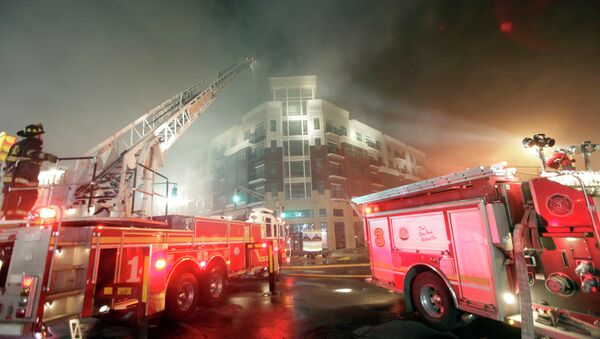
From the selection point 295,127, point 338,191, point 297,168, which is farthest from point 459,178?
point 295,127

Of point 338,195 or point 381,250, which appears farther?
point 338,195

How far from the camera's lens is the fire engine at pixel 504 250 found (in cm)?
375

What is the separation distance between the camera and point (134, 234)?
518 centimetres

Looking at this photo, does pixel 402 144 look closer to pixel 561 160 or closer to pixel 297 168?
pixel 297 168

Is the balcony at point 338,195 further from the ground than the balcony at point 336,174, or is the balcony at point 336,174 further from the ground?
the balcony at point 336,174

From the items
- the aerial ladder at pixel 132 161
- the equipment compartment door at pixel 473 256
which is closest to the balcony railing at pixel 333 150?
the aerial ladder at pixel 132 161

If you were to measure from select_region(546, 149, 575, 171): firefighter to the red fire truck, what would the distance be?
98cm

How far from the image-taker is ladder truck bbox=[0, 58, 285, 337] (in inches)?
151

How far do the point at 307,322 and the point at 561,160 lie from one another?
20.2ft

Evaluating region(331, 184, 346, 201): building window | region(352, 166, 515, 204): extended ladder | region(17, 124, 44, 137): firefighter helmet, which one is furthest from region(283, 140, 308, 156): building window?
region(352, 166, 515, 204): extended ladder

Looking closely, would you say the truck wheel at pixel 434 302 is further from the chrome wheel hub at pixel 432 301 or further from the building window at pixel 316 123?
the building window at pixel 316 123

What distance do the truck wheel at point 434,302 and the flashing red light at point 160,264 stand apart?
5.46m

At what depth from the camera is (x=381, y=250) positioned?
22.0ft

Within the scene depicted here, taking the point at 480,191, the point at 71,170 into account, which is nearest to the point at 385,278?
the point at 480,191
